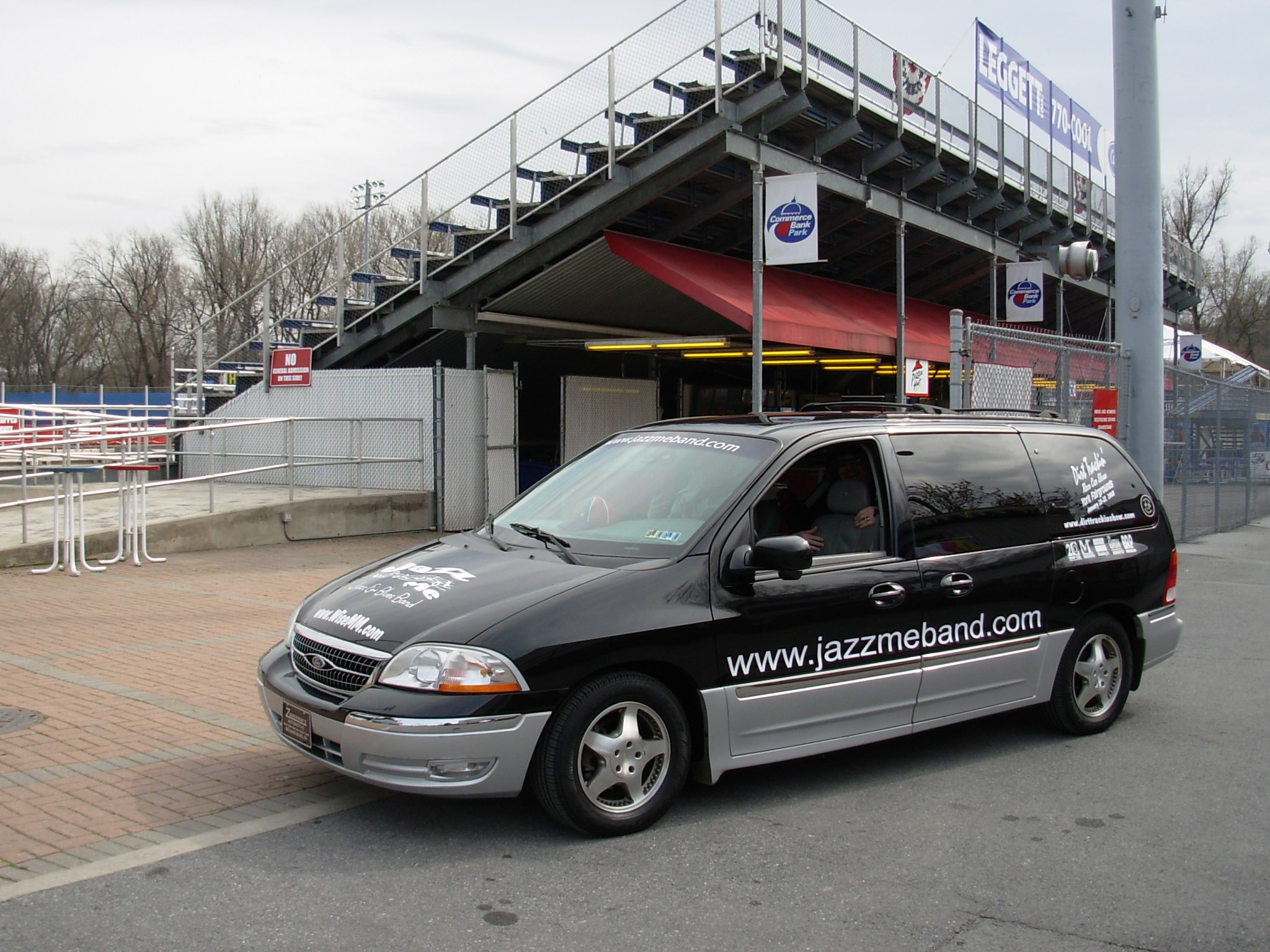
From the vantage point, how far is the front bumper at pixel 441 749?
433cm

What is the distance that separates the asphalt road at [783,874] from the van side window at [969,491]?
111 centimetres

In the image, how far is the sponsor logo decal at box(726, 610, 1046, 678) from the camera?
16.2 feet

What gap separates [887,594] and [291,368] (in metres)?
15.2

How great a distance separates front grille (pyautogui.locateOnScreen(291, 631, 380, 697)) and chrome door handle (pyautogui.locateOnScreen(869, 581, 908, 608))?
7.36ft

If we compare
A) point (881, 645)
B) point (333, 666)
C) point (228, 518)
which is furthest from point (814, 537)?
point (228, 518)

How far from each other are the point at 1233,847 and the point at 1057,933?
4.22ft

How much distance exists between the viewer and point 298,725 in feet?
15.7

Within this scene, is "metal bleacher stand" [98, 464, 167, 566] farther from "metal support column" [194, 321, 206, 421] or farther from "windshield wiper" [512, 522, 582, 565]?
"windshield wiper" [512, 522, 582, 565]

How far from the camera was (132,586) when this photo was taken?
11.0 metres

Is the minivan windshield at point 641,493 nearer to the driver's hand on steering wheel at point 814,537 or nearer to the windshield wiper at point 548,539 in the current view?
the windshield wiper at point 548,539

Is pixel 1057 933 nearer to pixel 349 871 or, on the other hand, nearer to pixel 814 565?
pixel 814 565

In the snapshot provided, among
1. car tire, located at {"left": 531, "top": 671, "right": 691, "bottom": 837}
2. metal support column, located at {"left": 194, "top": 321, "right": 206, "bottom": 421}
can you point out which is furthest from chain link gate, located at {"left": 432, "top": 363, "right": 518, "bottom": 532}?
car tire, located at {"left": 531, "top": 671, "right": 691, "bottom": 837}

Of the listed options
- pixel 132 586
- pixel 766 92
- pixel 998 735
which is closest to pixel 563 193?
pixel 766 92

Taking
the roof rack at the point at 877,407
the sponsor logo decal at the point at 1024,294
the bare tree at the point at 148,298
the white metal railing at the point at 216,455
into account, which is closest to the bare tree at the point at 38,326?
the bare tree at the point at 148,298
